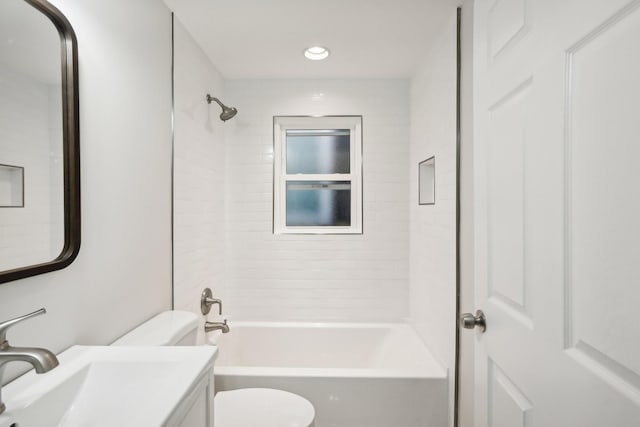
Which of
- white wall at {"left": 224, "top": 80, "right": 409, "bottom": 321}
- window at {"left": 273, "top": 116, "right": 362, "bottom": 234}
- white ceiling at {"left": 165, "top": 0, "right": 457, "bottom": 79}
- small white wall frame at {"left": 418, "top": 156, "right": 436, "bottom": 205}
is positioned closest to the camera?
white ceiling at {"left": 165, "top": 0, "right": 457, "bottom": 79}

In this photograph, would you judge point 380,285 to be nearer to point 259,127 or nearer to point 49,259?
point 259,127

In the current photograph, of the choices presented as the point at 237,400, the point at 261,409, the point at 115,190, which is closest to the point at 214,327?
the point at 237,400

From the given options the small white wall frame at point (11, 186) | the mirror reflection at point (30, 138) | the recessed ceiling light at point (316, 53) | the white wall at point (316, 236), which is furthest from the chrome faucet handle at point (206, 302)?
the recessed ceiling light at point (316, 53)

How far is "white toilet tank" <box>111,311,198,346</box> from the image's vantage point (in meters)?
1.31

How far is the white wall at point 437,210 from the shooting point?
1821mm

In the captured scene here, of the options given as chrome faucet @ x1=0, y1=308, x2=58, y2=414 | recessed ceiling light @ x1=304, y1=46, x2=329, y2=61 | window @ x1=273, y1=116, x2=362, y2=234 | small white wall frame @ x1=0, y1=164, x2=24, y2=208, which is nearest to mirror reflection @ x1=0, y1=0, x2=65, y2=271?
small white wall frame @ x1=0, y1=164, x2=24, y2=208

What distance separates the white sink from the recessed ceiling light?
1828mm

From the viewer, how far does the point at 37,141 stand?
3.10 feet

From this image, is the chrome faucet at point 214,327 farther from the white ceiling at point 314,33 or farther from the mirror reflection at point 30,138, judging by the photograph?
the white ceiling at point 314,33

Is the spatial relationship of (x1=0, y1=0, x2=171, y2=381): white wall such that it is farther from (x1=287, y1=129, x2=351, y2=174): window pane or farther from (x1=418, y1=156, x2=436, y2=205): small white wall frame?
(x1=418, y1=156, x2=436, y2=205): small white wall frame

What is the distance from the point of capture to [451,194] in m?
1.83

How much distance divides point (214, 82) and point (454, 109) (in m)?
1.63

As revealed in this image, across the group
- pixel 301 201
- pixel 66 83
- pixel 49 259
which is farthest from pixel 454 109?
pixel 49 259

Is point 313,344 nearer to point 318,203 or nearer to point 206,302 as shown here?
point 206,302
